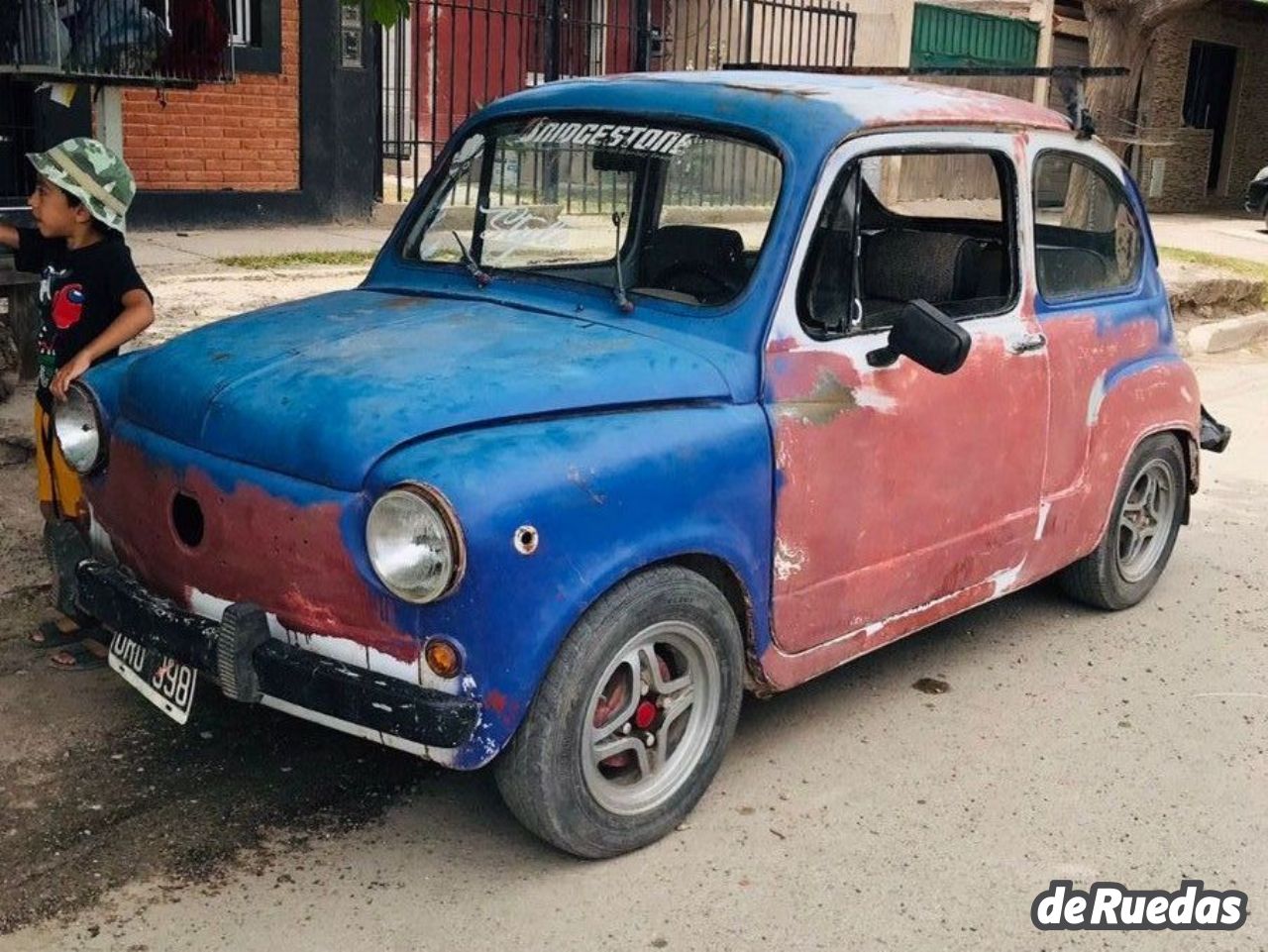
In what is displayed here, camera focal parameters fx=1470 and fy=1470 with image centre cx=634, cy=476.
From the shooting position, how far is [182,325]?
24.8 feet

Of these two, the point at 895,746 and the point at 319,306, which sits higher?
the point at 319,306

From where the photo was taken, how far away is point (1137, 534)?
17.8 feet

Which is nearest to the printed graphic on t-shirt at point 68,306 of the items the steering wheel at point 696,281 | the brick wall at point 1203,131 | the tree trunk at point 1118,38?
the steering wheel at point 696,281

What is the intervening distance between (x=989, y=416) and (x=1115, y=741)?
1012 mm

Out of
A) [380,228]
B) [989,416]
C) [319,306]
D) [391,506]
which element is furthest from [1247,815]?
[380,228]

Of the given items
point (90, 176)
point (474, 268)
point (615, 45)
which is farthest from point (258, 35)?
point (474, 268)

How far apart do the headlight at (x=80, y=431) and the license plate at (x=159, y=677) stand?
459 millimetres

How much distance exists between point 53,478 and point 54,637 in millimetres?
508

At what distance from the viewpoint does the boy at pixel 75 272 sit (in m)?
4.37

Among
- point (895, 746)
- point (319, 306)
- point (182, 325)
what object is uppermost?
point (319, 306)

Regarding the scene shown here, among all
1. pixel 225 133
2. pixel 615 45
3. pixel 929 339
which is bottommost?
pixel 929 339

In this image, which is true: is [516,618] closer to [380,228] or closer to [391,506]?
[391,506]

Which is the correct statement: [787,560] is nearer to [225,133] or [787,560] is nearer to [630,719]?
[630,719]

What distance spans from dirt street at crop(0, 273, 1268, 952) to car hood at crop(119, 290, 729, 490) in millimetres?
937
